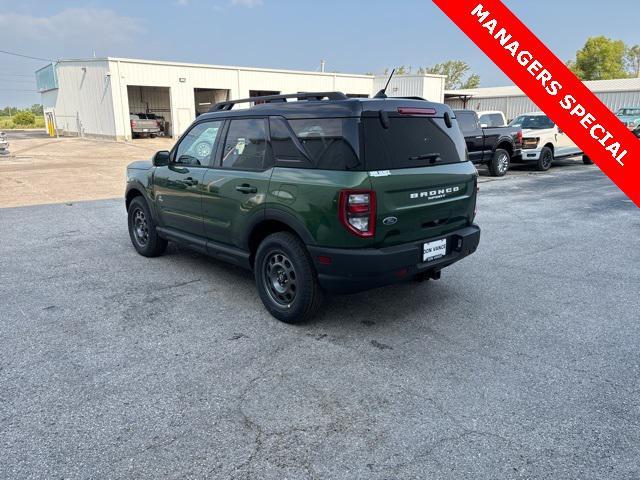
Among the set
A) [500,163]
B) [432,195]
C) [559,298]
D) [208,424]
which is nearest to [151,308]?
[208,424]

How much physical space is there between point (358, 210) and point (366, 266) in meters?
0.43

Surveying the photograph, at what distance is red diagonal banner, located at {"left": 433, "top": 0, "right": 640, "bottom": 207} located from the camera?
791 centimetres

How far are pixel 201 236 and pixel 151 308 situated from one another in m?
0.95

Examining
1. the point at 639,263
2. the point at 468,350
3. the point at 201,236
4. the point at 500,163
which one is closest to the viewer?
the point at 468,350

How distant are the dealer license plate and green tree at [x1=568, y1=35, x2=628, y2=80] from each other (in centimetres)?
6766

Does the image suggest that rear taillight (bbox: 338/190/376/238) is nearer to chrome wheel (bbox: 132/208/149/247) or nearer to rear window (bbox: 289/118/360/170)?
rear window (bbox: 289/118/360/170)

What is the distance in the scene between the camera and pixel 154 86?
2855 cm

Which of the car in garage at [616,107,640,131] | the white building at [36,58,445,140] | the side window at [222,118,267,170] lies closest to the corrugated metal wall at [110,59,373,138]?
the white building at [36,58,445,140]

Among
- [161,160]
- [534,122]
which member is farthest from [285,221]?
[534,122]

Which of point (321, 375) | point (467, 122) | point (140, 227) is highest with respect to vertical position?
point (467, 122)

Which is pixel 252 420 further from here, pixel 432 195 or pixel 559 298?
pixel 559 298

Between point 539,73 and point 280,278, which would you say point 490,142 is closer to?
Result: point 539,73

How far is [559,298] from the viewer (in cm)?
478

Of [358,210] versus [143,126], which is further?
[143,126]
